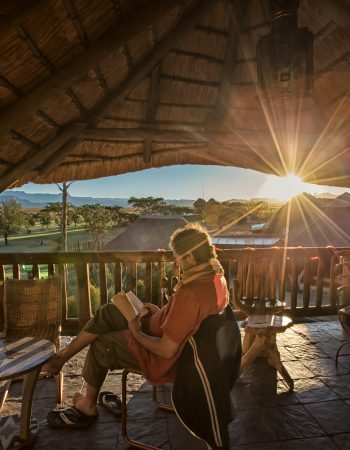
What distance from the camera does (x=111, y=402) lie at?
279cm

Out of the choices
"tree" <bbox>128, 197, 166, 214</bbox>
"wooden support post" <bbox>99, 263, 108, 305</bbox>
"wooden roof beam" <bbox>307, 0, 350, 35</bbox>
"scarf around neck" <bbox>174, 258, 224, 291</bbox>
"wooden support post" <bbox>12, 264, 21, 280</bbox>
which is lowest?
"tree" <bbox>128, 197, 166, 214</bbox>

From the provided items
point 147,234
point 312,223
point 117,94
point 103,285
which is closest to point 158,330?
point 103,285

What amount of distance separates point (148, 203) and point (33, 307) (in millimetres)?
50075

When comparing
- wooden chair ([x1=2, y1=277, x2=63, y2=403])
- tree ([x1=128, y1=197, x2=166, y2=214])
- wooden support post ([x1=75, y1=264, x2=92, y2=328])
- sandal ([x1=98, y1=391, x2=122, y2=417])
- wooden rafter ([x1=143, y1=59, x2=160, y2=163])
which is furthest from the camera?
tree ([x1=128, y1=197, x2=166, y2=214])

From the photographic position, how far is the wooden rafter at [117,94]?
413cm

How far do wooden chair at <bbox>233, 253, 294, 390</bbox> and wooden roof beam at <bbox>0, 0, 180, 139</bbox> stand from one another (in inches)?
96.4

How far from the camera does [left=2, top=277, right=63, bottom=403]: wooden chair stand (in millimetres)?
3158

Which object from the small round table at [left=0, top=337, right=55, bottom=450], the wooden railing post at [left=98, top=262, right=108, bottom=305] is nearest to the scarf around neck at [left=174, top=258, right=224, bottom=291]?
the small round table at [left=0, top=337, right=55, bottom=450]

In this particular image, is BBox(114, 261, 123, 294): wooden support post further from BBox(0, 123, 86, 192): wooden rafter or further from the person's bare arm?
the person's bare arm

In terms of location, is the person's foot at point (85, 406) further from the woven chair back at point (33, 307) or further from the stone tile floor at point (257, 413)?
the woven chair back at point (33, 307)

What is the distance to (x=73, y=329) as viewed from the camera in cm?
462

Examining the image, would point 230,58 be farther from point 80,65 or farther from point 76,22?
point 76,22

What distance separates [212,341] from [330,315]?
3810 mm

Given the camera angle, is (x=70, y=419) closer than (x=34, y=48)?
Yes
